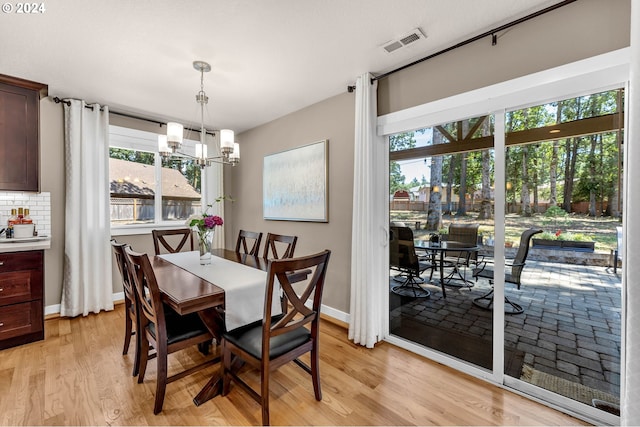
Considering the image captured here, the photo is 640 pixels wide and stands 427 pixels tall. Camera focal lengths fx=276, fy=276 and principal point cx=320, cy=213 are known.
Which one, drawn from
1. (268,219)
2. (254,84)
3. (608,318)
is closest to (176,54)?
(254,84)

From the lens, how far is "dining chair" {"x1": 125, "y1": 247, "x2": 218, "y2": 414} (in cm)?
170

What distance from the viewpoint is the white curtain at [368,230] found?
2658 millimetres

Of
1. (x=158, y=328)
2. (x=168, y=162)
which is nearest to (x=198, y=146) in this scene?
(x=158, y=328)

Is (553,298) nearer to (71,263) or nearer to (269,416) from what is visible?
(269,416)

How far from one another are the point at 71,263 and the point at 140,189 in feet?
4.06

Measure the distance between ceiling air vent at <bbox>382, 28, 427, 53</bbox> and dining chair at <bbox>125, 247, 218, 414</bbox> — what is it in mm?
2338

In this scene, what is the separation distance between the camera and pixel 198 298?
1.64 meters

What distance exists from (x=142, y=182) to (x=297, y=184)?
2312 mm

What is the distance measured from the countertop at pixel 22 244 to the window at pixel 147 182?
0.95 meters

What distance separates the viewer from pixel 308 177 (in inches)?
136

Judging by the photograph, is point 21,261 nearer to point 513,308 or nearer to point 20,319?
point 20,319

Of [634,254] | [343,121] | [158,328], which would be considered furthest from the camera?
[343,121]

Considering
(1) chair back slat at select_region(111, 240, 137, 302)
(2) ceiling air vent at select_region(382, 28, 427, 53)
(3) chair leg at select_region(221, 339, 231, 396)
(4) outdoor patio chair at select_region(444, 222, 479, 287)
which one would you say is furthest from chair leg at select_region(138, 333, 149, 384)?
(2) ceiling air vent at select_region(382, 28, 427, 53)

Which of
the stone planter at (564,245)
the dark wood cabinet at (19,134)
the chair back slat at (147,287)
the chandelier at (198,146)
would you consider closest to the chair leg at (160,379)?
the chair back slat at (147,287)
